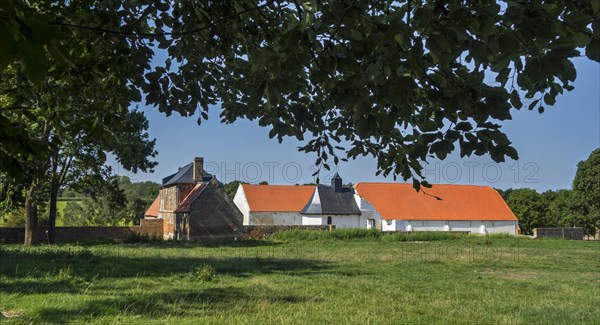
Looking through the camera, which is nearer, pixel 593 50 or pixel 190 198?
pixel 593 50

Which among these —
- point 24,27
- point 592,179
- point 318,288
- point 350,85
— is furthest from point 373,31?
point 592,179

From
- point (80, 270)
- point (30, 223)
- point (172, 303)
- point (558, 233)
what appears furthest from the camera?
point (558, 233)

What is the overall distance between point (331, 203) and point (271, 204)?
9.51m

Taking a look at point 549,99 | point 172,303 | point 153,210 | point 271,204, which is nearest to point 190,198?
point 271,204

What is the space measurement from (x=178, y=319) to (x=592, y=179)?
6236cm

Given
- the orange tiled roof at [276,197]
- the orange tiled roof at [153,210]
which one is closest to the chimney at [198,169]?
the orange tiled roof at [276,197]

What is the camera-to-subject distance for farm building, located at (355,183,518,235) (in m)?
54.8

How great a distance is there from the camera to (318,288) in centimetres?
1045

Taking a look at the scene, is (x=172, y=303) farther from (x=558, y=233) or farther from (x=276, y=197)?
(x=276, y=197)

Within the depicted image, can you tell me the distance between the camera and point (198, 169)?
45031 millimetres

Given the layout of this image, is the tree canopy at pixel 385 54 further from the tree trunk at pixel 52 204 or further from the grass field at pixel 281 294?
the tree trunk at pixel 52 204

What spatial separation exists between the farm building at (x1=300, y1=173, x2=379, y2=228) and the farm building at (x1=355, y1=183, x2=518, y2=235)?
1.24 metres

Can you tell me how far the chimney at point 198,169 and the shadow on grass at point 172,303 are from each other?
35.5 metres

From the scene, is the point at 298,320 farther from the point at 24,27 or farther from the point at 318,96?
the point at 24,27
